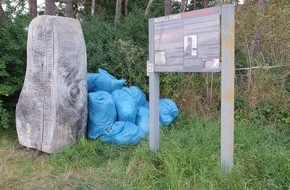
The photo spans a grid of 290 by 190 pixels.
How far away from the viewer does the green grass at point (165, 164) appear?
10.2 feet

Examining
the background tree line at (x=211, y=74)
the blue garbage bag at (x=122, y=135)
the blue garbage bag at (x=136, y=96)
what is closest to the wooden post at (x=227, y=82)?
the blue garbage bag at (x=122, y=135)

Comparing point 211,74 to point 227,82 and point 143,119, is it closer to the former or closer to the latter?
point 143,119

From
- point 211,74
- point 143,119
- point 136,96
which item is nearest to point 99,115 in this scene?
point 143,119

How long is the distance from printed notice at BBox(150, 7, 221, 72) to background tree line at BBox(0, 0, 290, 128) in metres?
1.94

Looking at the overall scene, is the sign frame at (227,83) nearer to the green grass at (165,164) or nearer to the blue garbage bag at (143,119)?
the green grass at (165,164)

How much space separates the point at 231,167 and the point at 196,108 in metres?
2.56

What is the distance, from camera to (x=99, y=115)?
4711 mm

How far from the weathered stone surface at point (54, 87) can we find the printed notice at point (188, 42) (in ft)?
3.86

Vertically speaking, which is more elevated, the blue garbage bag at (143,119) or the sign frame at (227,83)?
the sign frame at (227,83)

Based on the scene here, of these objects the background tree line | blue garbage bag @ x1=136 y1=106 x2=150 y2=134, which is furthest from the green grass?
the background tree line

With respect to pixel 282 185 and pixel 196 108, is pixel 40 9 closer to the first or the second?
pixel 196 108

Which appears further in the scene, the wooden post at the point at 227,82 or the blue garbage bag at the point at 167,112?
the blue garbage bag at the point at 167,112

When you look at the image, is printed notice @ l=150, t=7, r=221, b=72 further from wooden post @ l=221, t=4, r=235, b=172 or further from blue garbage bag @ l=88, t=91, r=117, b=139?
blue garbage bag @ l=88, t=91, r=117, b=139

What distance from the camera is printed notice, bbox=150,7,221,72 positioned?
3.18 meters
